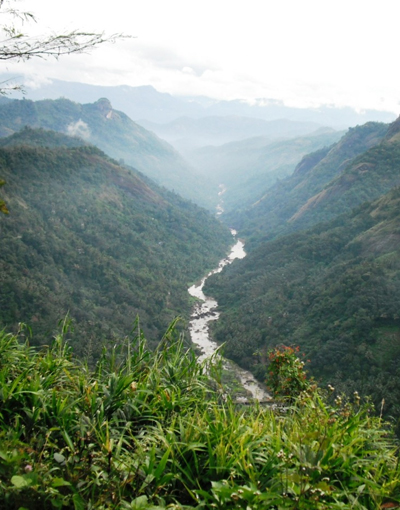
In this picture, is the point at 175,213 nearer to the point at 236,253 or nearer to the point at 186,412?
the point at 236,253

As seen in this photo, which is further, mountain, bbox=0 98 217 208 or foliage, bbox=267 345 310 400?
mountain, bbox=0 98 217 208

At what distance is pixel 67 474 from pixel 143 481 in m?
0.74

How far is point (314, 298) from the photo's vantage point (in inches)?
1727

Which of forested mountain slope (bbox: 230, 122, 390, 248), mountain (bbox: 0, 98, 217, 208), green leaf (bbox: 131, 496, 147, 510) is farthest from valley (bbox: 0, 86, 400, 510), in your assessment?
mountain (bbox: 0, 98, 217, 208)

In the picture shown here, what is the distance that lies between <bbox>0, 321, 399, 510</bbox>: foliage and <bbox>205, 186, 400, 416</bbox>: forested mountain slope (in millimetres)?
20711

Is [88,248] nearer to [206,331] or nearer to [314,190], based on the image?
[206,331]

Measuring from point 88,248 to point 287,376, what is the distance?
159 ft

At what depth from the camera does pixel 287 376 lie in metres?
8.19

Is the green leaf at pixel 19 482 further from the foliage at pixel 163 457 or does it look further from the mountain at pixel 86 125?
the mountain at pixel 86 125

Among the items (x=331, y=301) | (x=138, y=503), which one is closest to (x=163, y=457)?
(x=138, y=503)

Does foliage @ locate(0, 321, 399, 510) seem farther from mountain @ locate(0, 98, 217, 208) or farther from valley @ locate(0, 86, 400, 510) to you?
mountain @ locate(0, 98, 217, 208)

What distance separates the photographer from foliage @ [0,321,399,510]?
3.10 m

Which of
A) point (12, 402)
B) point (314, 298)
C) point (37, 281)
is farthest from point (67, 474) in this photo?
point (314, 298)

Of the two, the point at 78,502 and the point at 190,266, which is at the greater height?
the point at 78,502
